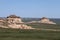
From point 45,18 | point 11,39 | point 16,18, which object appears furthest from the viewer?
point 45,18

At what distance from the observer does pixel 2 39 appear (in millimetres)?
45188

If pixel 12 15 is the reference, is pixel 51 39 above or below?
below

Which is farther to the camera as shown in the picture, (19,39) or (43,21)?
(43,21)

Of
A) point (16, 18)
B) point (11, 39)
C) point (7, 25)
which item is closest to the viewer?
point (11, 39)

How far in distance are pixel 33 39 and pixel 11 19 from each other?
55685 mm

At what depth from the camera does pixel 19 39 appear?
45.9 m

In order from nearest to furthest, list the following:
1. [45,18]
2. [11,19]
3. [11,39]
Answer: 1. [11,39]
2. [11,19]
3. [45,18]

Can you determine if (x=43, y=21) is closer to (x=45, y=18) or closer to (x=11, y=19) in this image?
(x=45, y=18)

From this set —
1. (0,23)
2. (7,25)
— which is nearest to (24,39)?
(7,25)

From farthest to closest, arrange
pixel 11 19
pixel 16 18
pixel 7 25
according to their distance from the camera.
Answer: pixel 16 18 → pixel 11 19 → pixel 7 25

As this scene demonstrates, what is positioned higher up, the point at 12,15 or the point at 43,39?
the point at 12,15

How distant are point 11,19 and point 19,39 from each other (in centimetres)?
5515

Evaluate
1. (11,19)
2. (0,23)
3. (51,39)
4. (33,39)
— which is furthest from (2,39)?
(11,19)

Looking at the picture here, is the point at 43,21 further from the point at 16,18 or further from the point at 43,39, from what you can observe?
the point at 43,39
